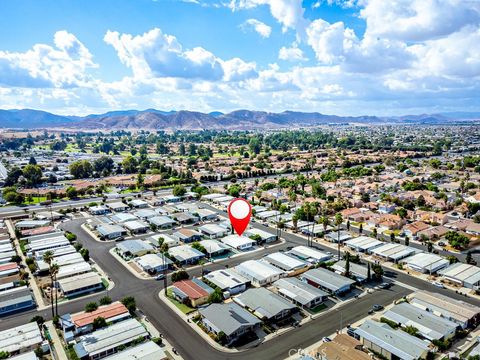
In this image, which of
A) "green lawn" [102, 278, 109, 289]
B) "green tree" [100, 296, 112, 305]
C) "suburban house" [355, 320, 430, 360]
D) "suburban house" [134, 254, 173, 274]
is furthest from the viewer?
"suburban house" [134, 254, 173, 274]

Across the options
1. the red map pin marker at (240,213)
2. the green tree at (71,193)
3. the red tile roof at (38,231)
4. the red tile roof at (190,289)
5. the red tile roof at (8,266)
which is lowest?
the red tile roof at (8,266)

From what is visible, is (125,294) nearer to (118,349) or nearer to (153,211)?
(118,349)

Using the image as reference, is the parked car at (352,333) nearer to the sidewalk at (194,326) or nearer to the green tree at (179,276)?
the sidewalk at (194,326)

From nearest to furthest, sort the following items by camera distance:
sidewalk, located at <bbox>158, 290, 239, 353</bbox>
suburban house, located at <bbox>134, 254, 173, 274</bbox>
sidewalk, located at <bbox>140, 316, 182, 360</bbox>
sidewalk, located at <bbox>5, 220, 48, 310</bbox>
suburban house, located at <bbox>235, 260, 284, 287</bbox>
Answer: sidewalk, located at <bbox>140, 316, 182, 360</bbox>, sidewalk, located at <bbox>158, 290, 239, 353</bbox>, sidewalk, located at <bbox>5, 220, 48, 310</bbox>, suburban house, located at <bbox>235, 260, 284, 287</bbox>, suburban house, located at <bbox>134, 254, 173, 274</bbox>

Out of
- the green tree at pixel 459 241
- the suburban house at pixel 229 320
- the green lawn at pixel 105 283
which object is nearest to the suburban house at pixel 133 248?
the green lawn at pixel 105 283

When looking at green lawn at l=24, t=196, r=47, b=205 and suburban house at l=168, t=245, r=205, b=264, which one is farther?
green lawn at l=24, t=196, r=47, b=205

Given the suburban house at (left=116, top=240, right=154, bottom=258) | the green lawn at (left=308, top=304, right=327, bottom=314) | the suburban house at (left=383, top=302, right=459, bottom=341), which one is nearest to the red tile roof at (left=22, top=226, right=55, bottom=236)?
the suburban house at (left=116, top=240, right=154, bottom=258)

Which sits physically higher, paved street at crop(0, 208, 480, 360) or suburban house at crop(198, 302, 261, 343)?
suburban house at crop(198, 302, 261, 343)

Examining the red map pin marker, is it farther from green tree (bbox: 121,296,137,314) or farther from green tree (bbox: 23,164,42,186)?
green tree (bbox: 23,164,42,186)

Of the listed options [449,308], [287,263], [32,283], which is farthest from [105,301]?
[449,308]

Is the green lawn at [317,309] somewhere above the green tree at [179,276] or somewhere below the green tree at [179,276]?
below
